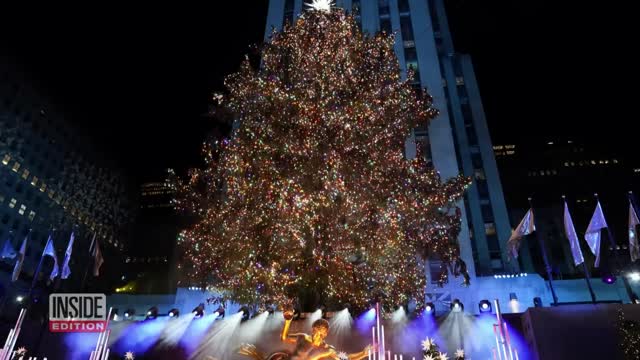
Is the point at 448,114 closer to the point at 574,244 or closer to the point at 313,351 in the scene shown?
the point at 574,244

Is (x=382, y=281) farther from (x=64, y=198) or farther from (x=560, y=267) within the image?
(x=64, y=198)

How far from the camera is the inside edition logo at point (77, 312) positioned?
10.3 metres

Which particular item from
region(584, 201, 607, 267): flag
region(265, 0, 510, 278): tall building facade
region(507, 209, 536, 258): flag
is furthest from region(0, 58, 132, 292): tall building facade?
region(584, 201, 607, 267): flag

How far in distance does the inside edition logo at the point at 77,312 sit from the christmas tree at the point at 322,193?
2.69 metres

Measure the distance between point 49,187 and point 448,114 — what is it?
39.9m

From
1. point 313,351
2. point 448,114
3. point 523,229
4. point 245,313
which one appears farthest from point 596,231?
point 448,114

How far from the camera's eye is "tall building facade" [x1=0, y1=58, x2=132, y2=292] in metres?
35.8

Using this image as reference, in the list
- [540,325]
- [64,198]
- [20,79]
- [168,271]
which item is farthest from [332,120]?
[64,198]

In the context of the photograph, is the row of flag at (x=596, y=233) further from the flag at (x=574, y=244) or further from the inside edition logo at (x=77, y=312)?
the inside edition logo at (x=77, y=312)

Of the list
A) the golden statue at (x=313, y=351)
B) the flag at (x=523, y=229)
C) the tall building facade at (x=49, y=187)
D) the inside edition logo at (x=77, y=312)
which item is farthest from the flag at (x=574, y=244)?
the tall building facade at (x=49, y=187)

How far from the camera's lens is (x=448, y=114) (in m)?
25.5

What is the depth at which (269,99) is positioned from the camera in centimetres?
1216

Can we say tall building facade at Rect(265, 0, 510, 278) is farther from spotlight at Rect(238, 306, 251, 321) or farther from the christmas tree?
spotlight at Rect(238, 306, 251, 321)

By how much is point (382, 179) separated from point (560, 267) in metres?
26.8
